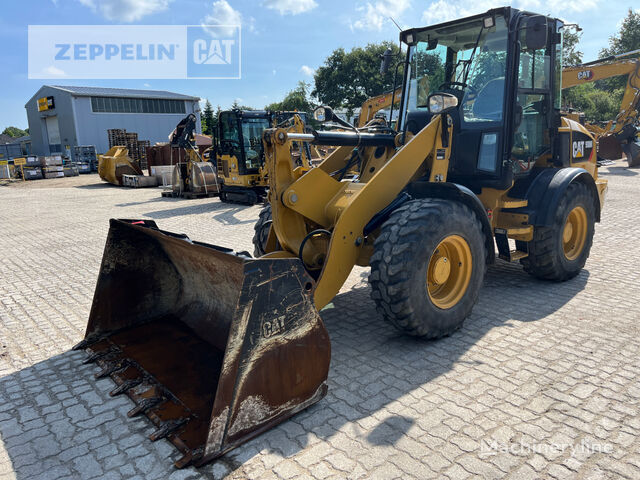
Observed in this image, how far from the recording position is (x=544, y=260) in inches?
207

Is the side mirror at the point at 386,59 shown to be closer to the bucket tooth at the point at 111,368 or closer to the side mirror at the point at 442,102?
the side mirror at the point at 442,102

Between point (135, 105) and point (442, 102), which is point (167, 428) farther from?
point (135, 105)

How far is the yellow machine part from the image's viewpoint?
2119 cm

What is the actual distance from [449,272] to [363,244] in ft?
2.67

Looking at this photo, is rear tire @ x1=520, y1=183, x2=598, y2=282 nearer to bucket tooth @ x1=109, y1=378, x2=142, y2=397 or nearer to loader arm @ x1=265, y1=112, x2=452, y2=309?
loader arm @ x1=265, y1=112, x2=452, y2=309

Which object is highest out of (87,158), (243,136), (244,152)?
(243,136)

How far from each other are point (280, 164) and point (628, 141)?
19.5 meters

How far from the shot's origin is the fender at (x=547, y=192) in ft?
16.5

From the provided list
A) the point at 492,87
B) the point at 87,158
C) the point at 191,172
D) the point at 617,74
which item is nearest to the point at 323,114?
the point at 492,87

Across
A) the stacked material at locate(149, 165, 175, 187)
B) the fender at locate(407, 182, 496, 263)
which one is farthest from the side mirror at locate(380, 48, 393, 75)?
the stacked material at locate(149, 165, 175, 187)

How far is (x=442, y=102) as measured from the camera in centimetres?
411

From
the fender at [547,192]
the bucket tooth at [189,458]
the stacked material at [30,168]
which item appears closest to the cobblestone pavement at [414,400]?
the bucket tooth at [189,458]

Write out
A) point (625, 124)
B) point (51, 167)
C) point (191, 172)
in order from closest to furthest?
point (191, 172)
point (625, 124)
point (51, 167)

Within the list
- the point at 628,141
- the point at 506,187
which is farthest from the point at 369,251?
the point at 628,141
